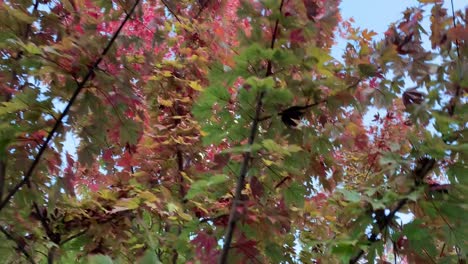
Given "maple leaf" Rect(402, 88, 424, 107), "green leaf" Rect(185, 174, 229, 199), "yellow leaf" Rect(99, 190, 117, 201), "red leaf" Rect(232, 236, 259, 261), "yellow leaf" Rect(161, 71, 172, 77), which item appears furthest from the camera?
"yellow leaf" Rect(161, 71, 172, 77)

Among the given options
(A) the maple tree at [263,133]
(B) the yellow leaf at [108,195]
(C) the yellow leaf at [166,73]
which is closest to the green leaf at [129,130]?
(A) the maple tree at [263,133]

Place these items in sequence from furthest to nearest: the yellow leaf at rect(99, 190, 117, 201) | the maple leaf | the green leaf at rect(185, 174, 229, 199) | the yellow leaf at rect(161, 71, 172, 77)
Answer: the yellow leaf at rect(161, 71, 172, 77), the yellow leaf at rect(99, 190, 117, 201), the maple leaf, the green leaf at rect(185, 174, 229, 199)

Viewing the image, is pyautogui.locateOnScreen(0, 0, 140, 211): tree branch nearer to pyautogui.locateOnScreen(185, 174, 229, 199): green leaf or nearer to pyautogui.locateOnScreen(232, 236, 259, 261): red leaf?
pyautogui.locateOnScreen(185, 174, 229, 199): green leaf

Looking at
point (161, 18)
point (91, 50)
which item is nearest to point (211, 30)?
point (161, 18)

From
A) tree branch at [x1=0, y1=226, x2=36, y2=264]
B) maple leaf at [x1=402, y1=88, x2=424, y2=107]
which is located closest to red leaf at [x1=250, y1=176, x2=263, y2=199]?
maple leaf at [x1=402, y1=88, x2=424, y2=107]

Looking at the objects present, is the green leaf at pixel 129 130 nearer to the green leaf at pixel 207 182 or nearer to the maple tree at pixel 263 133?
the maple tree at pixel 263 133

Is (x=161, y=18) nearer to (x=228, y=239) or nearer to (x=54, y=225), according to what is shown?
(x=54, y=225)

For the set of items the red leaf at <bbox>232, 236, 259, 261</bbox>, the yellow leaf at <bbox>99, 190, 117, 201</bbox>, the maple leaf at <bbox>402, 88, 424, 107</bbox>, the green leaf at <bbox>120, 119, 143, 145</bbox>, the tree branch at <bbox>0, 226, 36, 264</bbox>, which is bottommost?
the tree branch at <bbox>0, 226, 36, 264</bbox>

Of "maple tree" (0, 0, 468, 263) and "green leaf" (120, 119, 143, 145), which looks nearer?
"maple tree" (0, 0, 468, 263)

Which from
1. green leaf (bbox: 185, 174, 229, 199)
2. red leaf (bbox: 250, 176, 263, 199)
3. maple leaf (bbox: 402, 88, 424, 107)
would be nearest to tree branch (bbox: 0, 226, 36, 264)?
green leaf (bbox: 185, 174, 229, 199)

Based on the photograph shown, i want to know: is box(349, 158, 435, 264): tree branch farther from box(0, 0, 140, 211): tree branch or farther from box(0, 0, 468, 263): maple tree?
box(0, 0, 140, 211): tree branch

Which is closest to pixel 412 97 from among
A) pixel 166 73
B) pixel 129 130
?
pixel 129 130

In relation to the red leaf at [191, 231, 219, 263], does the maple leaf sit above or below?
above

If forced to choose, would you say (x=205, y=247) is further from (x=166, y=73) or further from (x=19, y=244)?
(x=166, y=73)
